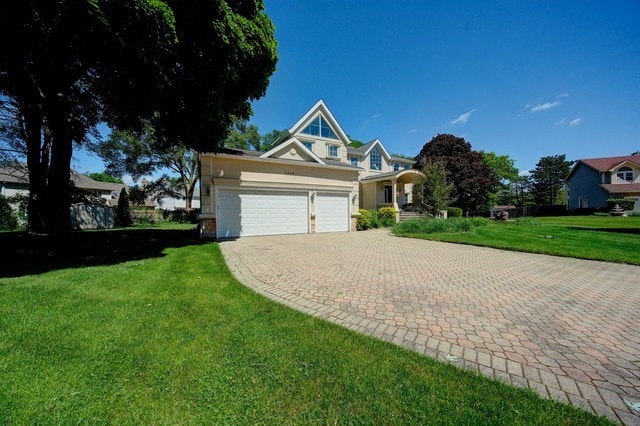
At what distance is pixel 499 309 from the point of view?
3871 mm

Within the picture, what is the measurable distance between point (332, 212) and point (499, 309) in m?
11.5

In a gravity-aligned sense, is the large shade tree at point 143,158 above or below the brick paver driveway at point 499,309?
above

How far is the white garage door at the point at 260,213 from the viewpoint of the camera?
39.2 ft

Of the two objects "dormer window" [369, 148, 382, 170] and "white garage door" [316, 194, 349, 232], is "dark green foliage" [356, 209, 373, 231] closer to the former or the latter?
"white garage door" [316, 194, 349, 232]

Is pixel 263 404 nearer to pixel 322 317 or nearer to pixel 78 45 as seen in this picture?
pixel 322 317

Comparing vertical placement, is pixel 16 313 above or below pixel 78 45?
below

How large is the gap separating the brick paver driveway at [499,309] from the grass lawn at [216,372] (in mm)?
399

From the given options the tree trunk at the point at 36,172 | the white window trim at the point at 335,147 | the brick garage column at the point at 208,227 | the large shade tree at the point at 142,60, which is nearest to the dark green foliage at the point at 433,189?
the white window trim at the point at 335,147

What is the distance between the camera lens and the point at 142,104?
23.8ft

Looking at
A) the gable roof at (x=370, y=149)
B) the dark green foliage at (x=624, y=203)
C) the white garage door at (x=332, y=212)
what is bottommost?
the white garage door at (x=332, y=212)

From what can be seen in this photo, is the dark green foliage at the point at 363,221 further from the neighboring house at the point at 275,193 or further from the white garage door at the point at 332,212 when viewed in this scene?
the white garage door at the point at 332,212

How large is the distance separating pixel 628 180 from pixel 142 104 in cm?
5096

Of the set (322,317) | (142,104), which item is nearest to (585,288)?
(322,317)

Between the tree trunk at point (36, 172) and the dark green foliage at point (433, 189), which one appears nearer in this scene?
the tree trunk at point (36, 172)
